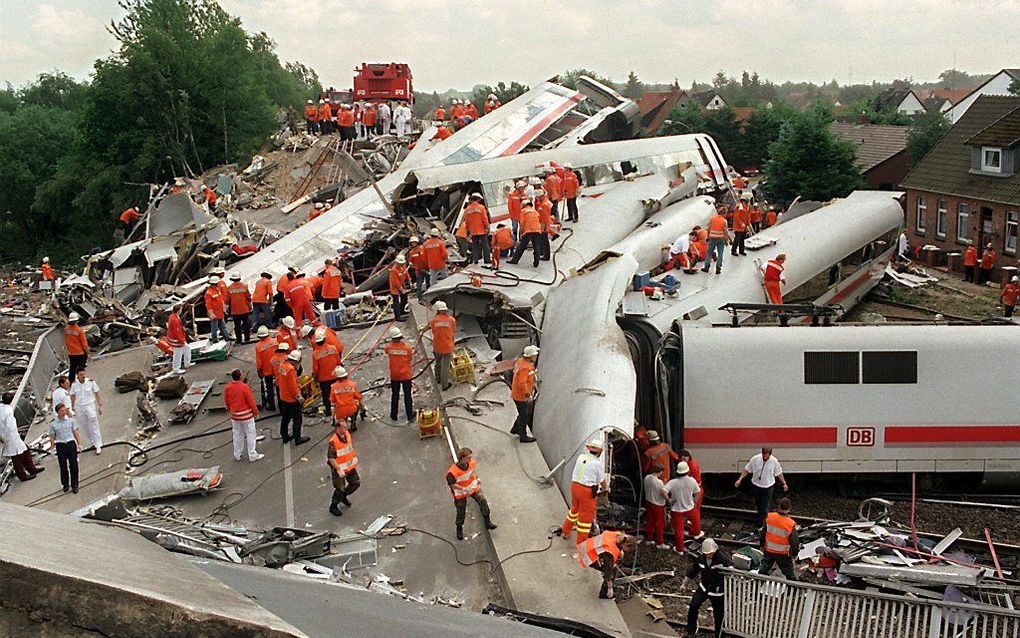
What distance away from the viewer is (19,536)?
185 inches

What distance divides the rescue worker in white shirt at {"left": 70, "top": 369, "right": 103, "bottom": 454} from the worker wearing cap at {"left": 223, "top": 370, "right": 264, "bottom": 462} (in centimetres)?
229

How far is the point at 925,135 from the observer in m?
46.0

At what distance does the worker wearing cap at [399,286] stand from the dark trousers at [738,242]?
7126mm

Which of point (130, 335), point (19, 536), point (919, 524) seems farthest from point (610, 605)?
point (130, 335)

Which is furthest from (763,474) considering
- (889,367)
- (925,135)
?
(925,135)

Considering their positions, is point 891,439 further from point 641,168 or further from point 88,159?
point 88,159

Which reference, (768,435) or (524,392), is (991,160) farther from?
(524,392)

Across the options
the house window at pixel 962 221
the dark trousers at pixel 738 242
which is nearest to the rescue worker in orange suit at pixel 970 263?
the house window at pixel 962 221

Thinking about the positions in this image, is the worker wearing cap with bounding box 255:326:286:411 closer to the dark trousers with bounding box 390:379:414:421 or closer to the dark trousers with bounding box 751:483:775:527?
the dark trousers with bounding box 390:379:414:421

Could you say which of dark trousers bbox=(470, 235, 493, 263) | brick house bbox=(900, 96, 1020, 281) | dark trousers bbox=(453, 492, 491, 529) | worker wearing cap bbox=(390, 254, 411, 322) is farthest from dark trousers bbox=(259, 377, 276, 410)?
brick house bbox=(900, 96, 1020, 281)

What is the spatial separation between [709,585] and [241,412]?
6.93 m

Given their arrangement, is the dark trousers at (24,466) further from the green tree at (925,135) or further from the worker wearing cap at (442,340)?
the green tree at (925,135)

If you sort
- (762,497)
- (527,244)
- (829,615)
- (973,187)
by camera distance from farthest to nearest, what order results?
(973,187), (527,244), (762,497), (829,615)

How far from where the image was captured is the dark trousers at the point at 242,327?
18.2 metres
